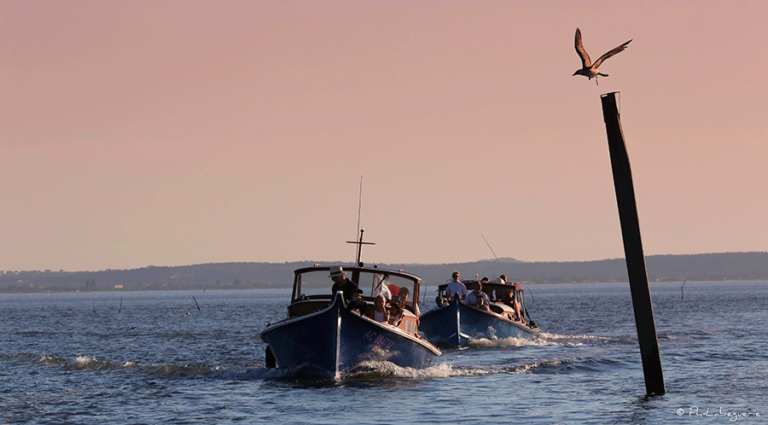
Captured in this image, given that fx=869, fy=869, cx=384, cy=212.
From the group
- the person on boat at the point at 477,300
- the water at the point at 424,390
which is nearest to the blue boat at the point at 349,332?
the water at the point at 424,390

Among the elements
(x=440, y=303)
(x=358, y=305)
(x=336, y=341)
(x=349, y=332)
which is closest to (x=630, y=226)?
(x=358, y=305)

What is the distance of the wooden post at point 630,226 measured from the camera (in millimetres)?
17562

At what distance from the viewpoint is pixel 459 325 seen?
108ft

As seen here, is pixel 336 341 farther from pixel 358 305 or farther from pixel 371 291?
pixel 371 291

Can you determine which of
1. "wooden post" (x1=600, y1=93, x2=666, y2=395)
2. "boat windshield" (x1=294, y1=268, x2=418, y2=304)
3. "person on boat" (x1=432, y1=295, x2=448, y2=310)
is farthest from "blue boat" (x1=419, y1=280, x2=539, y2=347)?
"wooden post" (x1=600, y1=93, x2=666, y2=395)

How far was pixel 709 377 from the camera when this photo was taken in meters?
22.9

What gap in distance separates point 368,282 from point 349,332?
302 cm

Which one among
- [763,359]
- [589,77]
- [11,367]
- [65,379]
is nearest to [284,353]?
[65,379]

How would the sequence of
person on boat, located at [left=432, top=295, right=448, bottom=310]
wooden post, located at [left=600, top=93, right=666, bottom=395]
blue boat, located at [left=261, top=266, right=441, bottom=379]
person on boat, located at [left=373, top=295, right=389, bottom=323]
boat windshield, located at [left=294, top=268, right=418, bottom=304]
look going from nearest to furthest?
wooden post, located at [left=600, top=93, right=666, bottom=395] → blue boat, located at [left=261, top=266, right=441, bottom=379] → person on boat, located at [left=373, top=295, right=389, bottom=323] → boat windshield, located at [left=294, top=268, right=418, bottom=304] → person on boat, located at [left=432, top=295, right=448, bottom=310]

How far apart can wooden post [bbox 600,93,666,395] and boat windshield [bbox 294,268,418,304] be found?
657cm

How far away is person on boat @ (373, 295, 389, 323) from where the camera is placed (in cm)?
2103

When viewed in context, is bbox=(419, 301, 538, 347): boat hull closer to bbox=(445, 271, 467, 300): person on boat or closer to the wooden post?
bbox=(445, 271, 467, 300): person on boat

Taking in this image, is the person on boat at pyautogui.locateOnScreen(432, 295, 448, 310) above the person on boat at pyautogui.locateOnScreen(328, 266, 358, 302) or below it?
below

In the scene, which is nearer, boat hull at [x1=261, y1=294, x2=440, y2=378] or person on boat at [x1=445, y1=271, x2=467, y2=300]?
boat hull at [x1=261, y1=294, x2=440, y2=378]
